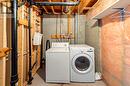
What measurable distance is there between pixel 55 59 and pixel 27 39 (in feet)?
2.77

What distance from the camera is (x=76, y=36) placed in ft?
20.4

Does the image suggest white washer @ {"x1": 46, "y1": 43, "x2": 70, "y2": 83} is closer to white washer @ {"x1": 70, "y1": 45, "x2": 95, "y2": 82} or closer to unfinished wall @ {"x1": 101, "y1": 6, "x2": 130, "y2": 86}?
white washer @ {"x1": 70, "y1": 45, "x2": 95, "y2": 82}

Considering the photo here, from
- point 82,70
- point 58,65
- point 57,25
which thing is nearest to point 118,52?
point 82,70

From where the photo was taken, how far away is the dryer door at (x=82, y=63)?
13.4 ft

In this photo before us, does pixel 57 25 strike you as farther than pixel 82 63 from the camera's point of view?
Yes

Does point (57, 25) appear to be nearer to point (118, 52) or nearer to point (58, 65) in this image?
point (58, 65)

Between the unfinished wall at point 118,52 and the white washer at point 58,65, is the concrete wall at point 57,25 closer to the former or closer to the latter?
the white washer at point 58,65

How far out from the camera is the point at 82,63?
4.33 meters

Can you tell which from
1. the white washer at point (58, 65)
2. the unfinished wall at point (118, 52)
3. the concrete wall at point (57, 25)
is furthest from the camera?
the concrete wall at point (57, 25)

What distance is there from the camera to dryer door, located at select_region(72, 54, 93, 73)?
13.4ft

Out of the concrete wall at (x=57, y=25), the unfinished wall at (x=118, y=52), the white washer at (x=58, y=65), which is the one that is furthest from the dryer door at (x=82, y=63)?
the concrete wall at (x=57, y=25)

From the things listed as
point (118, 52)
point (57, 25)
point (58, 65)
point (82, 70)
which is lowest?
point (82, 70)

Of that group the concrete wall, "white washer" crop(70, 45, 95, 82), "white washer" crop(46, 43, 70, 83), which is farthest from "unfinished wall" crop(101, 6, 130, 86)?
the concrete wall

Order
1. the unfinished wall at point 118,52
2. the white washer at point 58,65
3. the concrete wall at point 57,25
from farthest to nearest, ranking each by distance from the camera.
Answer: the concrete wall at point 57,25, the white washer at point 58,65, the unfinished wall at point 118,52
